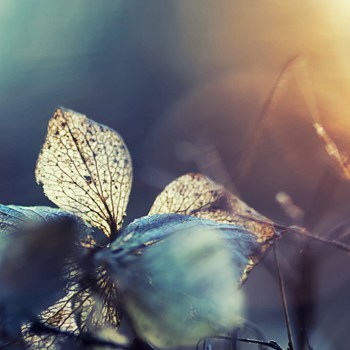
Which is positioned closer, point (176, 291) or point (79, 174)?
point (176, 291)

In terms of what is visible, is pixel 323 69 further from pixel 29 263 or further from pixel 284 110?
pixel 29 263

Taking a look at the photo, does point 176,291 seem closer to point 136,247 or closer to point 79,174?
point 136,247

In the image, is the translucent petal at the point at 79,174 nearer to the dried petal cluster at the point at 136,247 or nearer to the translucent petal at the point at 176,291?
the dried petal cluster at the point at 136,247

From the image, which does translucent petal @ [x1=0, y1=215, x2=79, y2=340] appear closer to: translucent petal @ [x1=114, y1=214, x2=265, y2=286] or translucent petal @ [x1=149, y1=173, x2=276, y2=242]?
translucent petal @ [x1=114, y1=214, x2=265, y2=286]

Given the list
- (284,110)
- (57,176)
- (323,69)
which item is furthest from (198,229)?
(284,110)

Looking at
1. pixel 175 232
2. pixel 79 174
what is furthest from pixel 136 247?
pixel 79 174

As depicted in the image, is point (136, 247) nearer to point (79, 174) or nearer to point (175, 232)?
point (175, 232)

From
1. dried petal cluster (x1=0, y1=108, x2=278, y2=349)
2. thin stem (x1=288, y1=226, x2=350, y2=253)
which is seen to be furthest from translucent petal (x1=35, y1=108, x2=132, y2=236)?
thin stem (x1=288, y1=226, x2=350, y2=253)
